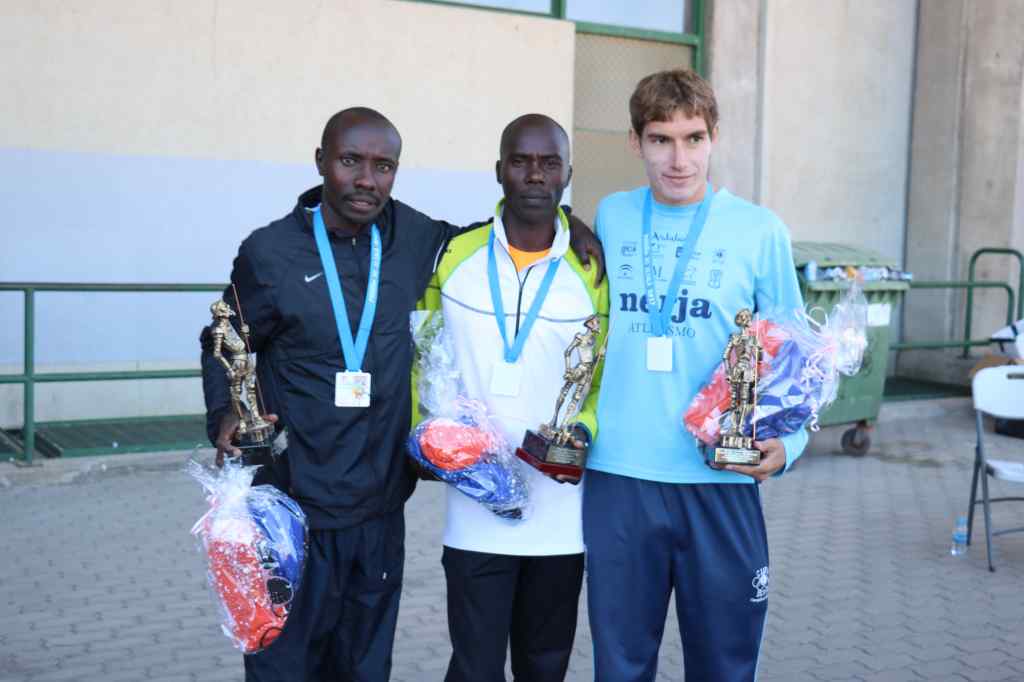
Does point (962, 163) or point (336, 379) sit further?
point (962, 163)

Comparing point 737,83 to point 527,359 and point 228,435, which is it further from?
point 228,435

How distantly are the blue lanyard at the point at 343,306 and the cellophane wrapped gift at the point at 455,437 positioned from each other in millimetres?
167

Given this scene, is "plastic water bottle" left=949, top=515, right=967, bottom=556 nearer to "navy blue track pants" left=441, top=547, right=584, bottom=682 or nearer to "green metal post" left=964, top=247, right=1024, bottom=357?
"navy blue track pants" left=441, top=547, right=584, bottom=682

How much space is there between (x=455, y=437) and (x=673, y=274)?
0.75 meters

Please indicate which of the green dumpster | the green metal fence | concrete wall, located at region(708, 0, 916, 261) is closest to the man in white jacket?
the green dumpster

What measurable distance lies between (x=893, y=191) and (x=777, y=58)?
2.31m

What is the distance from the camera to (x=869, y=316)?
8.80 metres

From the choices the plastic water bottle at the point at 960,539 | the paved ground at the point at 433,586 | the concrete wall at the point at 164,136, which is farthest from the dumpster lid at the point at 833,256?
the concrete wall at the point at 164,136

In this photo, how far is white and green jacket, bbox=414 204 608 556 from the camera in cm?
330

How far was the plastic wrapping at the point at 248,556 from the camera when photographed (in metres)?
2.92

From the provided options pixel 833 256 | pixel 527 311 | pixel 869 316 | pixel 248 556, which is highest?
pixel 833 256

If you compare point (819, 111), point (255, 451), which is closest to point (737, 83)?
point (819, 111)

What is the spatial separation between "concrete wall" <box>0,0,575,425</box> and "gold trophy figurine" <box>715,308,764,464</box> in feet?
22.1

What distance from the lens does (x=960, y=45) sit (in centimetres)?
1252
